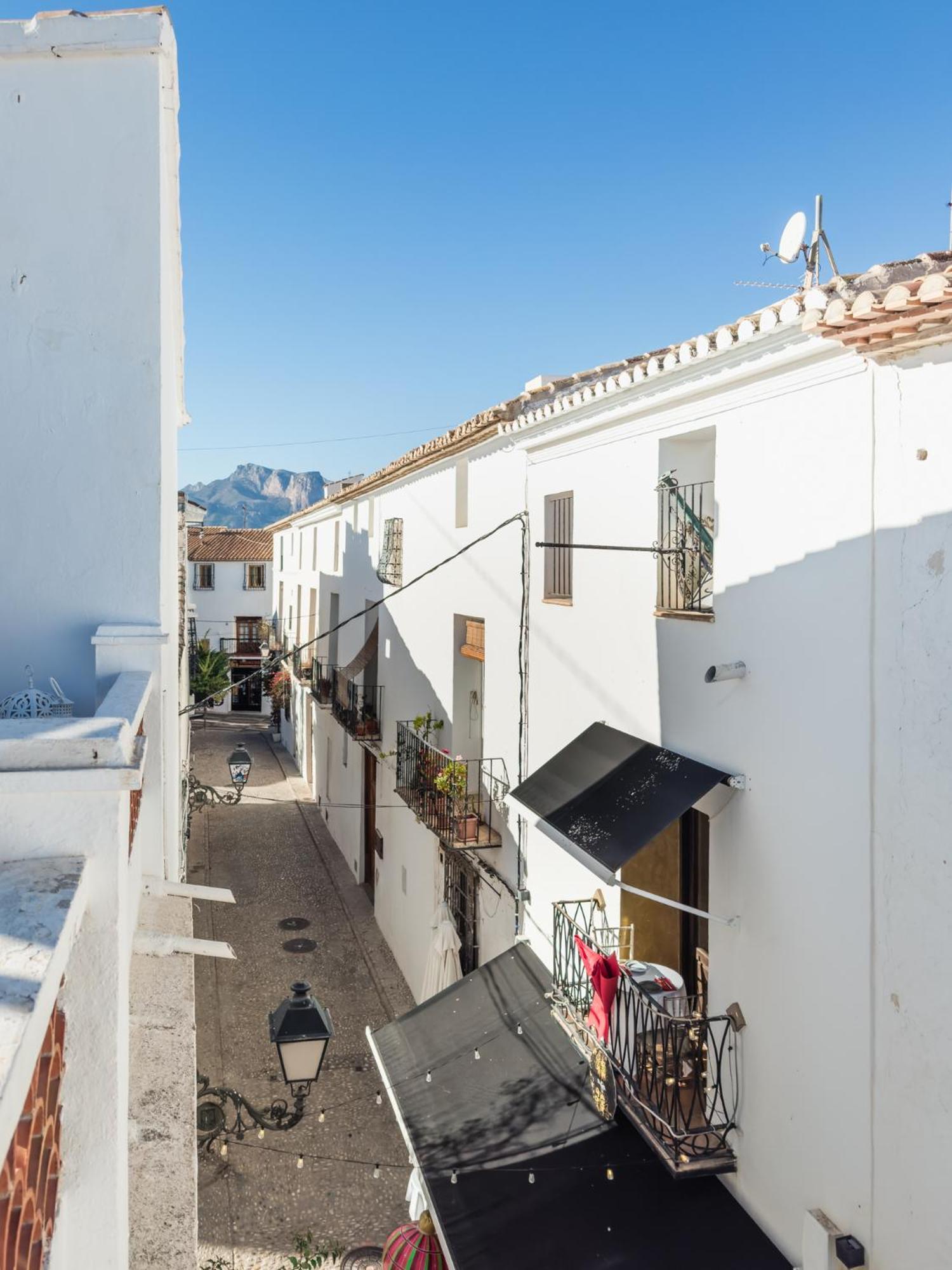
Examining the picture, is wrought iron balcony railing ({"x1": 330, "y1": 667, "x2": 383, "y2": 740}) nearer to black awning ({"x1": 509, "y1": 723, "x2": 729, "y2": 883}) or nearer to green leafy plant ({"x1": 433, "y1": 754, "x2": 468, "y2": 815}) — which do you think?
green leafy plant ({"x1": 433, "y1": 754, "x2": 468, "y2": 815})

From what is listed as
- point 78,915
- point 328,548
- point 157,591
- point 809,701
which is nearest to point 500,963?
point 809,701

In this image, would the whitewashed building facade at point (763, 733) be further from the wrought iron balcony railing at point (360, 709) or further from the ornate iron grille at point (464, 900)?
the wrought iron balcony railing at point (360, 709)

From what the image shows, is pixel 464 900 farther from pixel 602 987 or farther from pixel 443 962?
pixel 602 987

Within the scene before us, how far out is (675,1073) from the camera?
5.65m

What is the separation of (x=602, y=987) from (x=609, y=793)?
1.36 m

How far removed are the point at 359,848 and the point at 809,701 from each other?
14923 mm

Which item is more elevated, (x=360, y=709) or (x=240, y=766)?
(x=360, y=709)

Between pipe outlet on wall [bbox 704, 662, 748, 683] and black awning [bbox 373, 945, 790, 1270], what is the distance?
337cm

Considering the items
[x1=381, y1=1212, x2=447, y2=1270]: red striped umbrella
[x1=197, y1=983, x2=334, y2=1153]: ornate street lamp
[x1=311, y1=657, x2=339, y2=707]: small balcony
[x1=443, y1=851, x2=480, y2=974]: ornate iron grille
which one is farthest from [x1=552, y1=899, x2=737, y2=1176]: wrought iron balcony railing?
[x1=311, y1=657, x2=339, y2=707]: small balcony

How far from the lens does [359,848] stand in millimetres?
18812

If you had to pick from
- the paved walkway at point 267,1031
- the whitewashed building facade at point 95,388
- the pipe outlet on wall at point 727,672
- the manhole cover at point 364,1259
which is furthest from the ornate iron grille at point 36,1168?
the paved walkway at point 267,1031

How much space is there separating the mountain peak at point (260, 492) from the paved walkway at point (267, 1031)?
152144 mm

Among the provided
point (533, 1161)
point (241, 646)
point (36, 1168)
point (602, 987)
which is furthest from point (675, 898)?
point (241, 646)

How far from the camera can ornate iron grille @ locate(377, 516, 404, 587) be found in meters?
14.9
